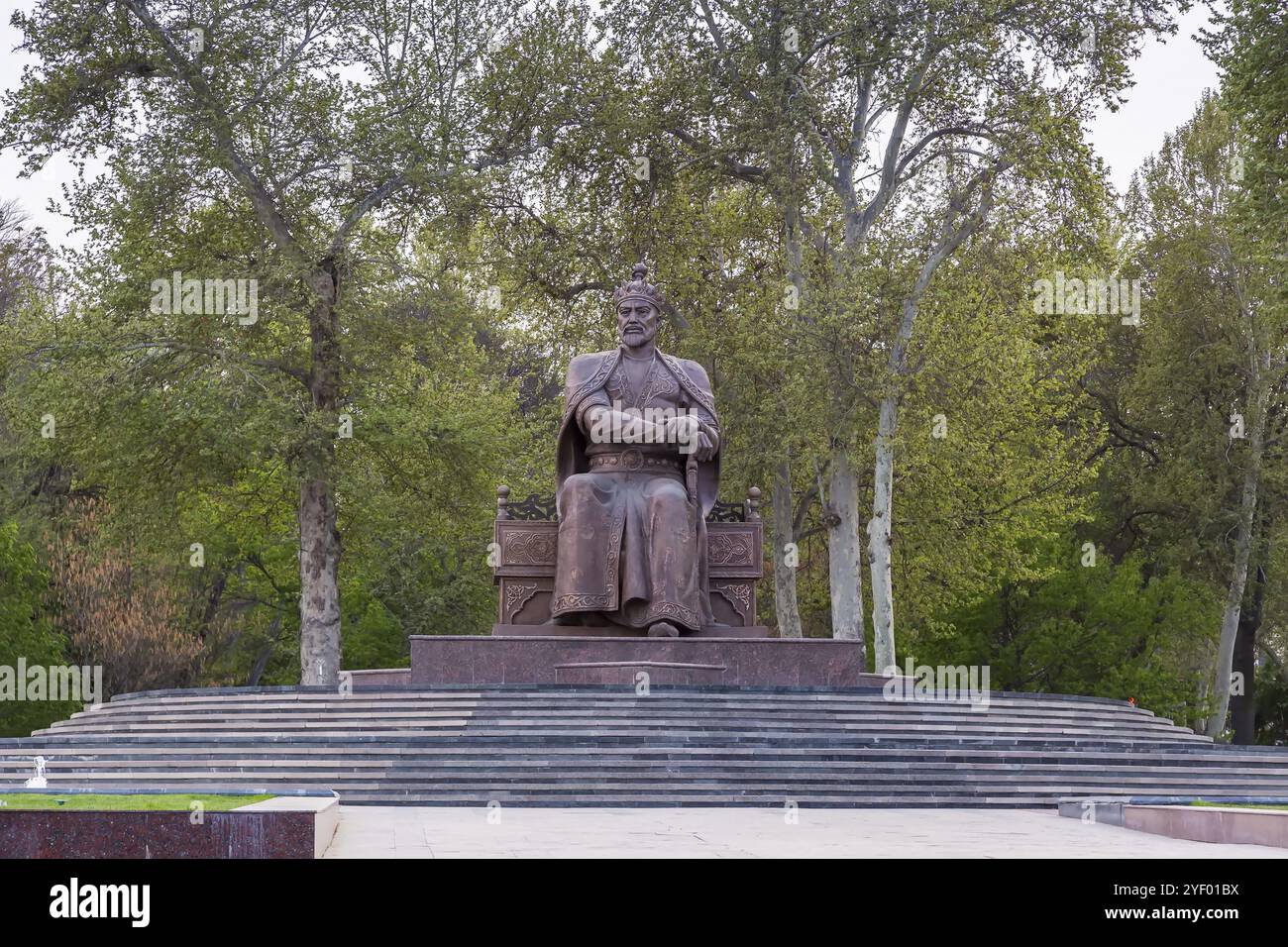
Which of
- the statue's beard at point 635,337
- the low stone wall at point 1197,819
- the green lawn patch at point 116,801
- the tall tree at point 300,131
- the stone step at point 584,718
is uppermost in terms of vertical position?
the tall tree at point 300,131

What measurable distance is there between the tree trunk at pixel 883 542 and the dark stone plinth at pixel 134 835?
19.3 metres

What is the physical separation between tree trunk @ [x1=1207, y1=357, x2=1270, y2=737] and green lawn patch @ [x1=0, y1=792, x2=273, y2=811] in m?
27.7

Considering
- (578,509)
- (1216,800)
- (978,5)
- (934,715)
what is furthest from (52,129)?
(1216,800)

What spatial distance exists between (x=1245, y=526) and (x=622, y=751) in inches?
915

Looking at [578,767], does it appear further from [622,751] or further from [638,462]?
[638,462]

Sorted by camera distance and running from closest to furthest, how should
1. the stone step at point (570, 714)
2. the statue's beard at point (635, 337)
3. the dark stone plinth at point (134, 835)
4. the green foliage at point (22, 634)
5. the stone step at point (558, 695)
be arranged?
the dark stone plinth at point (134, 835), the stone step at point (570, 714), the stone step at point (558, 695), the statue's beard at point (635, 337), the green foliage at point (22, 634)

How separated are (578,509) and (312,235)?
12.2 meters

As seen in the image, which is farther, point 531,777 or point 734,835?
point 531,777

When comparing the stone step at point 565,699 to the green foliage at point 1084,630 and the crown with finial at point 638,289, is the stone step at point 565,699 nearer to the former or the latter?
the crown with finial at point 638,289

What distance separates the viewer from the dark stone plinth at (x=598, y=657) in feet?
59.0

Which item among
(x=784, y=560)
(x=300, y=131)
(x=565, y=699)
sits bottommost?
(x=565, y=699)

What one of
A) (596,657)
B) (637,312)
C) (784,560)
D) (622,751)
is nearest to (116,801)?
(622,751)

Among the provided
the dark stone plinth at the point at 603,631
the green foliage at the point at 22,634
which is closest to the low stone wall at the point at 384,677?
the dark stone plinth at the point at 603,631

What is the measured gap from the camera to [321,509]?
27.2 meters
